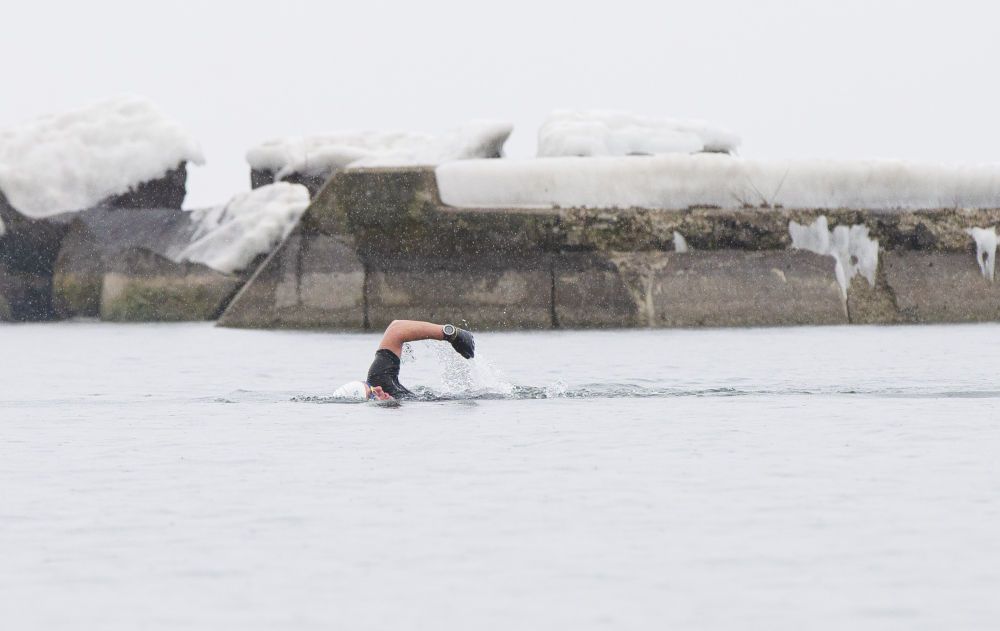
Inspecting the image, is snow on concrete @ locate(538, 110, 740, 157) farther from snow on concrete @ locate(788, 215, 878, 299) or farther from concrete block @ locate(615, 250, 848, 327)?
snow on concrete @ locate(788, 215, 878, 299)

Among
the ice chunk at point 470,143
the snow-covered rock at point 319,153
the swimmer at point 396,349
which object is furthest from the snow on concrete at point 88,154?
the swimmer at point 396,349

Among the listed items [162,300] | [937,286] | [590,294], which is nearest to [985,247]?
[937,286]

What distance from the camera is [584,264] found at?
24.8 meters

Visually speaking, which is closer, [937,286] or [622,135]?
[937,286]

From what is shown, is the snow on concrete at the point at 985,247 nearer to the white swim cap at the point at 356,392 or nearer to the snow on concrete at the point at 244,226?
the snow on concrete at the point at 244,226

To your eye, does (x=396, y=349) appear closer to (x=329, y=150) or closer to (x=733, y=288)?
(x=733, y=288)

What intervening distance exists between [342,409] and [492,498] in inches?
190

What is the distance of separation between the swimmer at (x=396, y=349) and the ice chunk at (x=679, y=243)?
44.1 feet

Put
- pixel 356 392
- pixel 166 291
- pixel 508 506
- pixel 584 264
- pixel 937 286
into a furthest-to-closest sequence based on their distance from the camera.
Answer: pixel 166 291, pixel 937 286, pixel 584 264, pixel 356 392, pixel 508 506

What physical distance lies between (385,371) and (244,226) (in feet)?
84.6

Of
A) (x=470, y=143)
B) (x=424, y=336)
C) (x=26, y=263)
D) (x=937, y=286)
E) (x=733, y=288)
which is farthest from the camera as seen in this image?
(x=26, y=263)

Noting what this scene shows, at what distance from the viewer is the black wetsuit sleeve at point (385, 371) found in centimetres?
1195

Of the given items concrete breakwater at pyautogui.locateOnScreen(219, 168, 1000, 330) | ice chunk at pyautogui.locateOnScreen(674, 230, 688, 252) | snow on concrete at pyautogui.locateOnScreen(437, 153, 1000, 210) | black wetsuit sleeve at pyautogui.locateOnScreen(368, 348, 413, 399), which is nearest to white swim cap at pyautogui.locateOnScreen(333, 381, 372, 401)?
black wetsuit sleeve at pyautogui.locateOnScreen(368, 348, 413, 399)

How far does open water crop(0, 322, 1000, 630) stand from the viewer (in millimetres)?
4910
